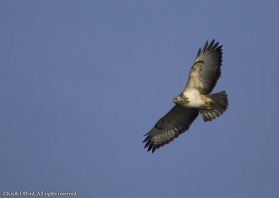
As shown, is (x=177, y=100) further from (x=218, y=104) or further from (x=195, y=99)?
(x=218, y=104)

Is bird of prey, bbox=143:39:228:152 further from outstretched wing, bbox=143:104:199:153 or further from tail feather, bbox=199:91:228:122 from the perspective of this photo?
outstretched wing, bbox=143:104:199:153

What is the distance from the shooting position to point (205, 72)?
11.7 m

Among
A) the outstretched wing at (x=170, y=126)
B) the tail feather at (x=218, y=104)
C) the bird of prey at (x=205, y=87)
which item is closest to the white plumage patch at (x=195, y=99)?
the bird of prey at (x=205, y=87)

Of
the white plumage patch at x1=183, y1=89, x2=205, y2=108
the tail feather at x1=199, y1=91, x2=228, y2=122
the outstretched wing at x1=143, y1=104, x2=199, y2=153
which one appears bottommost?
the tail feather at x1=199, y1=91, x2=228, y2=122

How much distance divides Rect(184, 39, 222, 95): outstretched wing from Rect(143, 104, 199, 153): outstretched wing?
2.58 ft

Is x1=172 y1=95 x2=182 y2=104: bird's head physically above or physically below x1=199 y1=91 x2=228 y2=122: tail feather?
above

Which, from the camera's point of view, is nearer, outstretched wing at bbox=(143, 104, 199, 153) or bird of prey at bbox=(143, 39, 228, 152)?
bird of prey at bbox=(143, 39, 228, 152)

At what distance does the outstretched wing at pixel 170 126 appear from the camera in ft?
40.9

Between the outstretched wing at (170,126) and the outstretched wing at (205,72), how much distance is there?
787 millimetres

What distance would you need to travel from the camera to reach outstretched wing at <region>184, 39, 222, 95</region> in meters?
11.7

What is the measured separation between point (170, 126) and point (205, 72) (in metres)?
1.74

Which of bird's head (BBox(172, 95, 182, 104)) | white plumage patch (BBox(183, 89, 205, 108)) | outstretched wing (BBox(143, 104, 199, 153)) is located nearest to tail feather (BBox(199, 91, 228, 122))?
white plumage patch (BBox(183, 89, 205, 108))

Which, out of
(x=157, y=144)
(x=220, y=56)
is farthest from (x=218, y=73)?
(x=157, y=144)

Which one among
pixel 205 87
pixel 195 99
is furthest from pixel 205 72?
pixel 195 99
